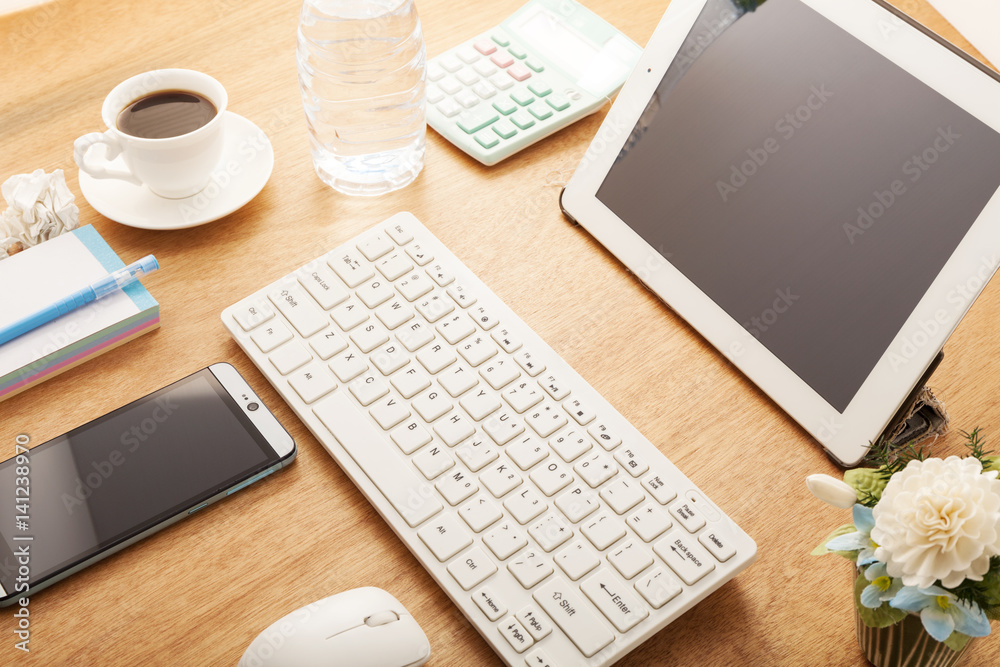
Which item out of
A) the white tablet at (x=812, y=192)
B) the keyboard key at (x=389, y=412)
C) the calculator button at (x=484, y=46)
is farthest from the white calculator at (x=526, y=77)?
the keyboard key at (x=389, y=412)

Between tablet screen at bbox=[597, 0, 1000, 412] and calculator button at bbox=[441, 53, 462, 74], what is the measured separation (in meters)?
0.27

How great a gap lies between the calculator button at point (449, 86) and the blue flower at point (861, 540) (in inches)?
25.9

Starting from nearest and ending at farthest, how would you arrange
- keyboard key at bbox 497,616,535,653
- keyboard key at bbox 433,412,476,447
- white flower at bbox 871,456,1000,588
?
white flower at bbox 871,456,1000,588, keyboard key at bbox 497,616,535,653, keyboard key at bbox 433,412,476,447

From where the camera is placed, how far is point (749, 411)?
756 millimetres

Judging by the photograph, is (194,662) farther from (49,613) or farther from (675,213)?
(675,213)

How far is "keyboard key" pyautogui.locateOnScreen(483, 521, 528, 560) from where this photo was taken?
2.08 feet

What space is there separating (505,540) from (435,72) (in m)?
0.59

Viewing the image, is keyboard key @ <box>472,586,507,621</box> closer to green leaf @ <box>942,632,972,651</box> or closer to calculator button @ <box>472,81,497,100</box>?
green leaf @ <box>942,632,972,651</box>

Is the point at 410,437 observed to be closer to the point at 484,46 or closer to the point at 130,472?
the point at 130,472

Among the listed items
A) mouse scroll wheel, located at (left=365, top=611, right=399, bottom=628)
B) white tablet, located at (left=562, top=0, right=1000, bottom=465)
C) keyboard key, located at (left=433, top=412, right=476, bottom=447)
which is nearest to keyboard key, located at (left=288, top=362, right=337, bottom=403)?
keyboard key, located at (left=433, top=412, right=476, bottom=447)

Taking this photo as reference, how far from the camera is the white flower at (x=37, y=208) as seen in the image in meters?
0.80

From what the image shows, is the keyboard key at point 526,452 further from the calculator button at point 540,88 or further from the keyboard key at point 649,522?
the calculator button at point 540,88

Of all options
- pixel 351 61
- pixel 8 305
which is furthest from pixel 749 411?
pixel 8 305

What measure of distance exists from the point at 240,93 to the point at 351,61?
163mm
